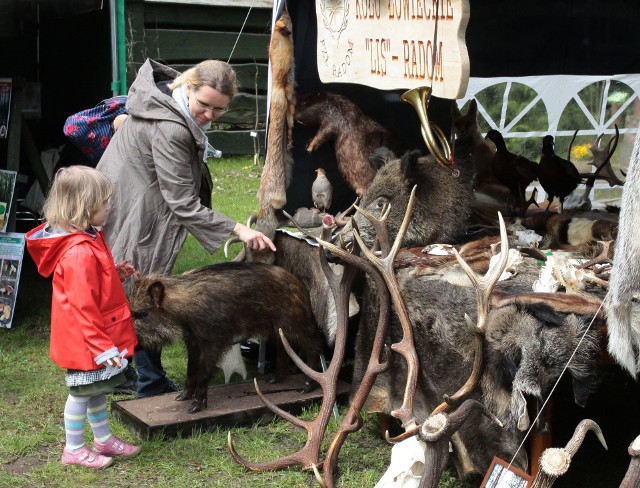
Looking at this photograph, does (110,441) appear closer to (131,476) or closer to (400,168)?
(131,476)

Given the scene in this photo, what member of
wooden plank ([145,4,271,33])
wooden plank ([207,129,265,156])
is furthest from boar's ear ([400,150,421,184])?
wooden plank ([207,129,265,156])

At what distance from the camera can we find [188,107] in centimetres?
469

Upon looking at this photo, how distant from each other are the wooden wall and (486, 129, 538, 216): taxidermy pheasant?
232 inches

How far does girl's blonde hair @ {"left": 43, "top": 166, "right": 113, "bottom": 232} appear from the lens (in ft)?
13.5

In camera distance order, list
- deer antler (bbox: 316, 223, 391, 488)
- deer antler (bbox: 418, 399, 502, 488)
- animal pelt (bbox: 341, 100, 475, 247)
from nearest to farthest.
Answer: deer antler (bbox: 418, 399, 502, 488) < deer antler (bbox: 316, 223, 391, 488) < animal pelt (bbox: 341, 100, 475, 247)

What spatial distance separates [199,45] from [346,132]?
6.95 metres

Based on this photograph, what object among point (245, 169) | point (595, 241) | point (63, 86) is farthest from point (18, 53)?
point (595, 241)

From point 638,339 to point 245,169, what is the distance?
32.7ft

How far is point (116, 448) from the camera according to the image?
4387 mm

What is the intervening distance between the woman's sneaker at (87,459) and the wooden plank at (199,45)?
8.18 m

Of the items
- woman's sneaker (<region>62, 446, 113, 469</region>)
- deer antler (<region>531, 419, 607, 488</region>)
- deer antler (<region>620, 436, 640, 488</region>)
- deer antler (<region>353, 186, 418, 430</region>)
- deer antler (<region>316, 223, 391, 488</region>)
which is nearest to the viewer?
deer antler (<region>620, 436, 640, 488</region>)

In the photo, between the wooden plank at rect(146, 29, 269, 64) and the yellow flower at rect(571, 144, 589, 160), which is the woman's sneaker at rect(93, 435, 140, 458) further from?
the wooden plank at rect(146, 29, 269, 64)

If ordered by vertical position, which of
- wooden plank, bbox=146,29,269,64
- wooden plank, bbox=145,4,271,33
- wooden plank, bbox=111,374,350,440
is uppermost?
wooden plank, bbox=145,4,271,33

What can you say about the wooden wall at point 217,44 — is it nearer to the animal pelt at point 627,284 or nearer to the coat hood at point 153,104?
the coat hood at point 153,104
